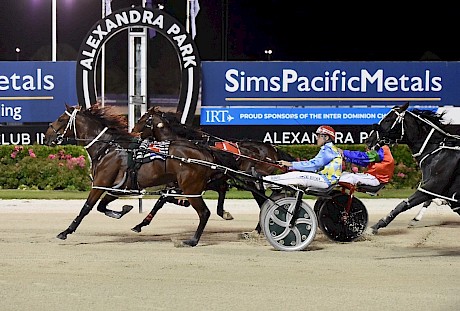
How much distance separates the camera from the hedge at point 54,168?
17.8 meters

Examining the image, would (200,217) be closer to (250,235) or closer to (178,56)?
(250,235)

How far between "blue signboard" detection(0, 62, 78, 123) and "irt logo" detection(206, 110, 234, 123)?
249cm

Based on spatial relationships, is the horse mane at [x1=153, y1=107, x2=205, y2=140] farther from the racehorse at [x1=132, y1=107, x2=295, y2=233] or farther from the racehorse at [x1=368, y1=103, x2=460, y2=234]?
the racehorse at [x1=368, y1=103, x2=460, y2=234]

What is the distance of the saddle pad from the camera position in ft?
→ 35.3

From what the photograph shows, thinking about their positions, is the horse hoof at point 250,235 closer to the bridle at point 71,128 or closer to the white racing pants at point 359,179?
the white racing pants at point 359,179

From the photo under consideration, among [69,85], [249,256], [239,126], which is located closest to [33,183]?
[69,85]

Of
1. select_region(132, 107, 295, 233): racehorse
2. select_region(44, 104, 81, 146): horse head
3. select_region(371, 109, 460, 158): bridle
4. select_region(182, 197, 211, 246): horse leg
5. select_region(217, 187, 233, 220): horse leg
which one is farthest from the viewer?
select_region(217, 187, 233, 220): horse leg

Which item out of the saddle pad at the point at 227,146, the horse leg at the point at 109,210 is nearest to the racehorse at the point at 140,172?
the horse leg at the point at 109,210

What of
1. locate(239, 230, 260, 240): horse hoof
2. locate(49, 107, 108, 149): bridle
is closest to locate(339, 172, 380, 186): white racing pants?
locate(239, 230, 260, 240): horse hoof

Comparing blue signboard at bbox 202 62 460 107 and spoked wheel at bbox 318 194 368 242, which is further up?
blue signboard at bbox 202 62 460 107

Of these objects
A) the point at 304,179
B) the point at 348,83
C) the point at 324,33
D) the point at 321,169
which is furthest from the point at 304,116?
the point at 324,33

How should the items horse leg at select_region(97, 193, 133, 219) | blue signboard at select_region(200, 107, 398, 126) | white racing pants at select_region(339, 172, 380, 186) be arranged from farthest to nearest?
blue signboard at select_region(200, 107, 398, 126)
horse leg at select_region(97, 193, 133, 219)
white racing pants at select_region(339, 172, 380, 186)

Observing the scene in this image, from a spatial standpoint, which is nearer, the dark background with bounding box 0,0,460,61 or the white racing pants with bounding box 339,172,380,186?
the white racing pants with bounding box 339,172,380,186

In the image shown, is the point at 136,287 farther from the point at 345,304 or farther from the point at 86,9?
the point at 86,9
